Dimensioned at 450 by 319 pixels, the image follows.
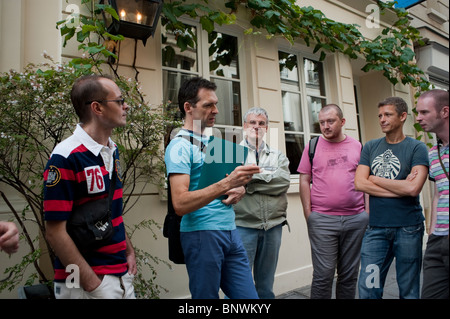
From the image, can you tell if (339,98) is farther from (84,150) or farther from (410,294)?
(84,150)

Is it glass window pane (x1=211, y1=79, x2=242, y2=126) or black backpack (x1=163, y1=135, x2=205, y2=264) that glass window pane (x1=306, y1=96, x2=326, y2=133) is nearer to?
glass window pane (x1=211, y1=79, x2=242, y2=126)

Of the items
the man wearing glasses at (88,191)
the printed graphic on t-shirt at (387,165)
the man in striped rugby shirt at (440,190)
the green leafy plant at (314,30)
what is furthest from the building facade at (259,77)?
the man wearing glasses at (88,191)

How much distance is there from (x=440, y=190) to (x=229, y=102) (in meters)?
3.16

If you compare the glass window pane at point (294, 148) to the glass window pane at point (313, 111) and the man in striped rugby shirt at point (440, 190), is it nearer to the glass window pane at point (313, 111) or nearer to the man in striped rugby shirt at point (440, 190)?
the glass window pane at point (313, 111)

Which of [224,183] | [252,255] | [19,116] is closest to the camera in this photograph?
[224,183]

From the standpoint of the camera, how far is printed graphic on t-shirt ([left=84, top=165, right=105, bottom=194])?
1447 millimetres

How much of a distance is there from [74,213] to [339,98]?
5.05 meters

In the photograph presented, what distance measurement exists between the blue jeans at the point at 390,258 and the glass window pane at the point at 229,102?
7.65 feet

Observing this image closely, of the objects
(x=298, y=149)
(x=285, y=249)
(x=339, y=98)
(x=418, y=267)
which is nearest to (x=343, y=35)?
(x=339, y=98)

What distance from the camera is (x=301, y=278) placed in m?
4.43

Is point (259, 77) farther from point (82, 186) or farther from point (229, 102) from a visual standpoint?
point (82, 186)

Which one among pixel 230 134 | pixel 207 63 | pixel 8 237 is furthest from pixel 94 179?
pixel 207 63

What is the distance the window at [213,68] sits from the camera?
3865 millimetres
